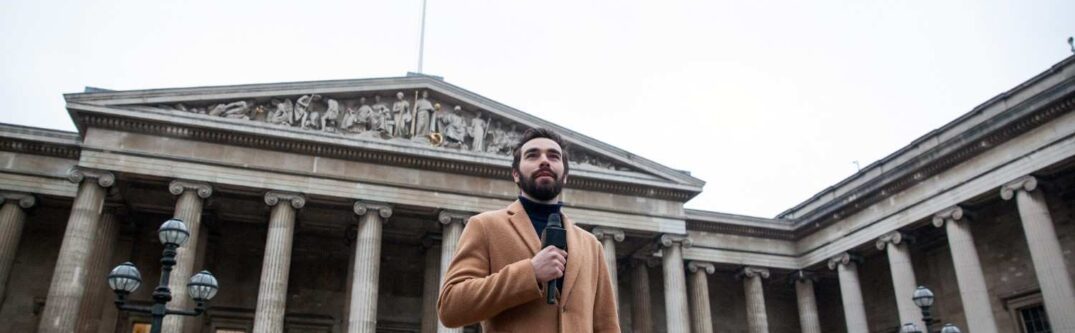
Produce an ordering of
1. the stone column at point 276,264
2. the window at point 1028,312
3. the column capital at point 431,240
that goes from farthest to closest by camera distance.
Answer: the column capital at point 431,240 < the window at point 1028,312 < the stone column at point 276,264

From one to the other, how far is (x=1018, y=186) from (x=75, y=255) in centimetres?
2548

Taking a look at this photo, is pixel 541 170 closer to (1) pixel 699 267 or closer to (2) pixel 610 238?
(2) pixel 610 238

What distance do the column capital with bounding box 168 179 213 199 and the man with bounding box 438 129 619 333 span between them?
2069 cm

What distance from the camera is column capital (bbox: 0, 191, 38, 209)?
23.1 m

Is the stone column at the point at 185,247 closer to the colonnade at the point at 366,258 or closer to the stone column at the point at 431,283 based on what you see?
the colonnade at the point at 366,258

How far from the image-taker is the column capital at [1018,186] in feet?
70.3

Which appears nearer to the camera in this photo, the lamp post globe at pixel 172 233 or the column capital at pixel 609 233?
the lamp post globe at pixel 172 233

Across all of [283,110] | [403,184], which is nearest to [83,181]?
[283,110]

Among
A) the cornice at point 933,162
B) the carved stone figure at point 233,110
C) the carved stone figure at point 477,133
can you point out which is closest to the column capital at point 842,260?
the cornice at point 933,162

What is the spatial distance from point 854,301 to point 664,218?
7.66 m

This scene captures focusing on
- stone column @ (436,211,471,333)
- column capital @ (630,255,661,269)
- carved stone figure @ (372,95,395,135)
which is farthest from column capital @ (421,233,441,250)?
column capital @ (630,255,661,269)

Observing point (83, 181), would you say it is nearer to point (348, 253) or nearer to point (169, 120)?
point (169, 120)

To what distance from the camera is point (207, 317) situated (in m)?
26.1

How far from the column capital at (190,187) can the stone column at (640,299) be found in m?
15.1
